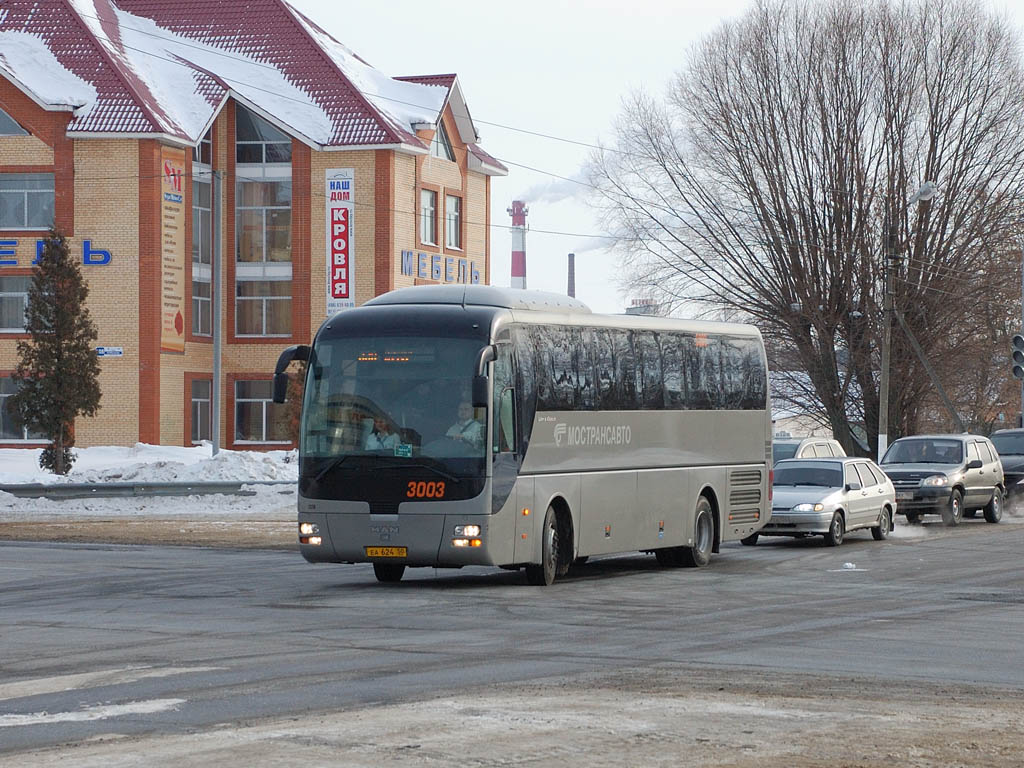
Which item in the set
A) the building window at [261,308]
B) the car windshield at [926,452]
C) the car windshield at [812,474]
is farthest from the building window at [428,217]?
the car windshield at [812,474]

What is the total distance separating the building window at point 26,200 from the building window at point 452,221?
15290 millimetres

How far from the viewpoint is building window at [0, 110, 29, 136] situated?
5688 cm

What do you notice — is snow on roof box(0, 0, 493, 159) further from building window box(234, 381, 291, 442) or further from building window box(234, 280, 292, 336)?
building window box(234, 381, 291, 442)

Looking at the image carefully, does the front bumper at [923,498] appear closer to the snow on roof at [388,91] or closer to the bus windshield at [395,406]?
the bus windshield at [395,406]

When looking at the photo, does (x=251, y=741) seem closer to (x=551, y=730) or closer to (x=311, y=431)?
(x=551, y=730)

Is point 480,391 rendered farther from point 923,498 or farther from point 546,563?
point 923,498

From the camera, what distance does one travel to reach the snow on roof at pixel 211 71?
57.4 metres

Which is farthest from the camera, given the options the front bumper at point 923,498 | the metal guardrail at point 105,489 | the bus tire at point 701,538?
the metal guardrail at point 105,489

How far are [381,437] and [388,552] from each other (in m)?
1.29

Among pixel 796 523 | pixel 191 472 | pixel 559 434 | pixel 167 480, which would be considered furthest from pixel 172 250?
pixel 559 434

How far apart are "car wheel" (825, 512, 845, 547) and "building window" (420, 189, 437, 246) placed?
123 ft

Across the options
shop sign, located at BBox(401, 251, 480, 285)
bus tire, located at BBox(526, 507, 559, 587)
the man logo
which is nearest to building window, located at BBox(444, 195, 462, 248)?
shop sign, located at BBox(401, 251, 480, 285)

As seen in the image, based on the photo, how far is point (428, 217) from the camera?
64.1 meters

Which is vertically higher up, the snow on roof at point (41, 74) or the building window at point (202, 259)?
the snow on roof at point (41, 74)
